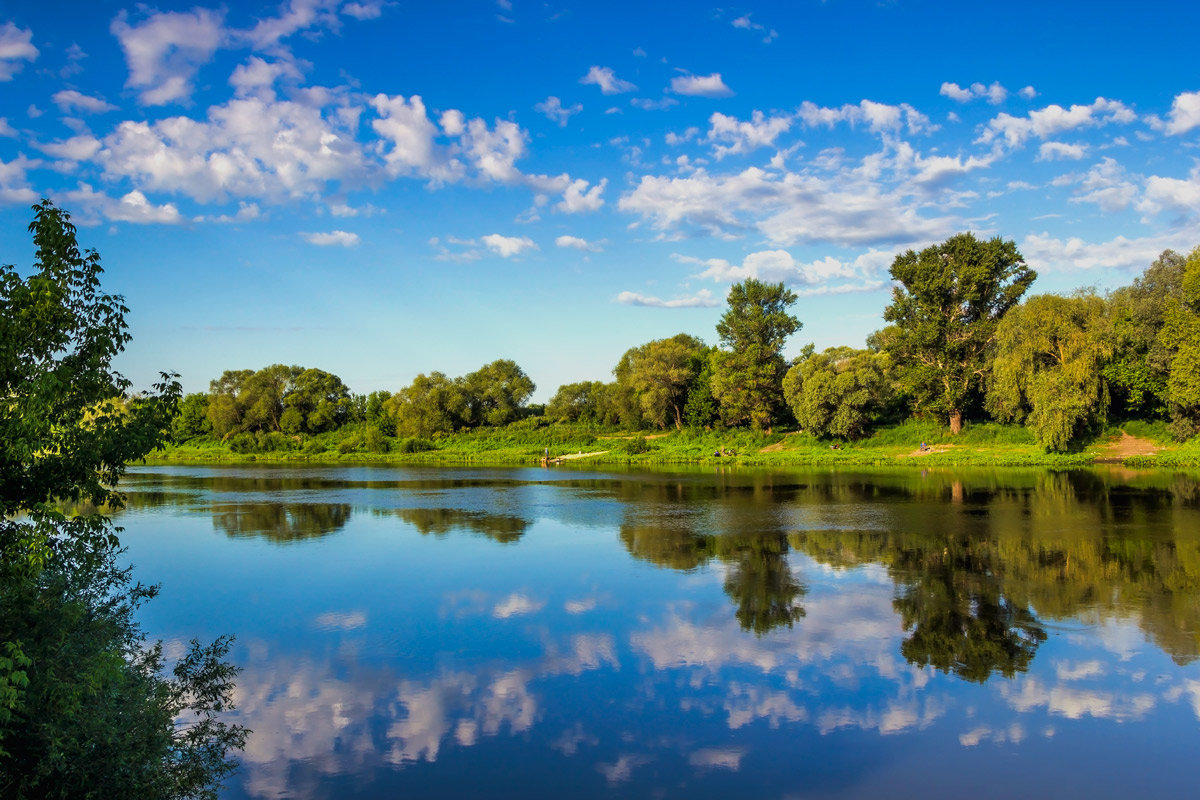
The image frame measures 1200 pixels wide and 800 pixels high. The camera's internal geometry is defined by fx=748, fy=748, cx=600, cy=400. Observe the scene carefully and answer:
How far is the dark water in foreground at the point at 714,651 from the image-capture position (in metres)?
8.79

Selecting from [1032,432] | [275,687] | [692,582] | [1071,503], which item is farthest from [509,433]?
[275,687]

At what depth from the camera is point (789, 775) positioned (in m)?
8.58

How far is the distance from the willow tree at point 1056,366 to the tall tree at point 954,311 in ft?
11.6

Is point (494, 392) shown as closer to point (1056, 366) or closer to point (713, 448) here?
point (713, 448)

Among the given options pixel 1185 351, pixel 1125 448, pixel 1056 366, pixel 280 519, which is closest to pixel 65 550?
pixel 280 519

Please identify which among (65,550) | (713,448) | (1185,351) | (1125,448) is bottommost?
(1125,448)

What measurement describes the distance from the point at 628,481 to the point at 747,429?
22929 mm

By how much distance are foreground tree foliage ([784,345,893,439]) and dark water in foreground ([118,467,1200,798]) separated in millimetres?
26480

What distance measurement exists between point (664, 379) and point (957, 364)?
26.0 meters

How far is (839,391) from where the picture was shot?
54.0 metres

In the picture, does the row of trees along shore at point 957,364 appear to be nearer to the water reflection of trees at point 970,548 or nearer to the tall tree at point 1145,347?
the tall tree at point 1145,347

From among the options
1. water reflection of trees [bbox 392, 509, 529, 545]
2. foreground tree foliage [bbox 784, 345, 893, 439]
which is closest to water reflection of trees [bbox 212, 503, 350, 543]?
water reflection of trees [bbox 392, 509, 529, 545]

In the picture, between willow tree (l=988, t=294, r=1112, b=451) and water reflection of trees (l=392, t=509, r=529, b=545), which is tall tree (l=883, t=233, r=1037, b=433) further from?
water reflection of trees (l=392, t=509, r=529, b=545)

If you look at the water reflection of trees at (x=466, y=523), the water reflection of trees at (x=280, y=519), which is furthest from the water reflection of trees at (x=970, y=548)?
the water reflection of trees at (x=280, y=519)
